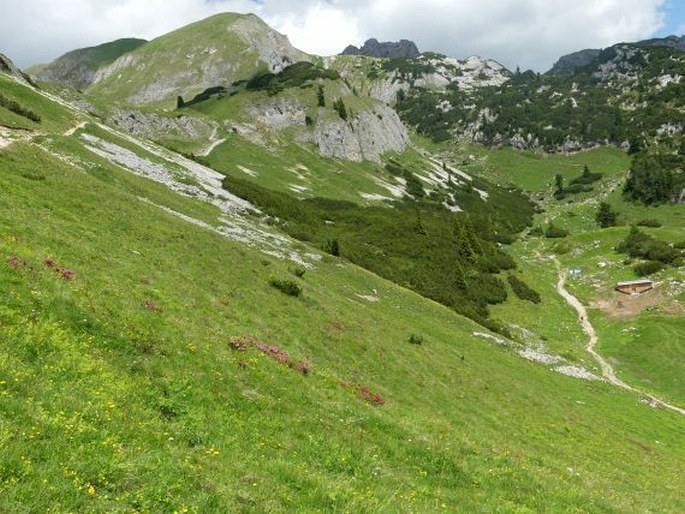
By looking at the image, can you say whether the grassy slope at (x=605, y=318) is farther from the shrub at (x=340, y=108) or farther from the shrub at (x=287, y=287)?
the shrub at (x=340, y=108)

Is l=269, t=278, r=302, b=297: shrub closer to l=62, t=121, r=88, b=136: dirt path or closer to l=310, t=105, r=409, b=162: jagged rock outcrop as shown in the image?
l=62, t=121, r=88, b=136: dirt path

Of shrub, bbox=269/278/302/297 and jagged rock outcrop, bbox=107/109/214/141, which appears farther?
jagged rock outcrop, bbox=107/109/214/141

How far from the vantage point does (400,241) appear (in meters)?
89.0

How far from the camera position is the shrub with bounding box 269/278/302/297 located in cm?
3600

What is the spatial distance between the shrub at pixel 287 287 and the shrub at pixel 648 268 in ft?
254

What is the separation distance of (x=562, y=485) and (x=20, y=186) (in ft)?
108

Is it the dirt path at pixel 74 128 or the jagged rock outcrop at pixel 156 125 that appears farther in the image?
the jagged rock outcrop at pixel 156 125

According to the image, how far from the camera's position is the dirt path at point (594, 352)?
49.7 metres

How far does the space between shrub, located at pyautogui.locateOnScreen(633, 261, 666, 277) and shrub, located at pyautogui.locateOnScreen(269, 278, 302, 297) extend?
254 feet

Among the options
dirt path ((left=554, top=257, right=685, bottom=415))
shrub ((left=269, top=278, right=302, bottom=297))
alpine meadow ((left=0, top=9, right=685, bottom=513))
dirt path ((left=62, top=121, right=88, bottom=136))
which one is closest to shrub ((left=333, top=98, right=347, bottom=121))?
alpine meadow ((left=0, top=9, right=685, bottom=513))

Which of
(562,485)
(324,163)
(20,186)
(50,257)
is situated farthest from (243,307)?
(324,163)

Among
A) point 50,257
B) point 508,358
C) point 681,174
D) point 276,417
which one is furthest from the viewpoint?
point 681,174

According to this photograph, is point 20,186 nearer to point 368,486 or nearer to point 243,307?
point 243,307

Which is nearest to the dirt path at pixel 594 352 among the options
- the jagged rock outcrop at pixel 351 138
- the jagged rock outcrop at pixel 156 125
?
the jagged rock outcrop at pixel 351 138
